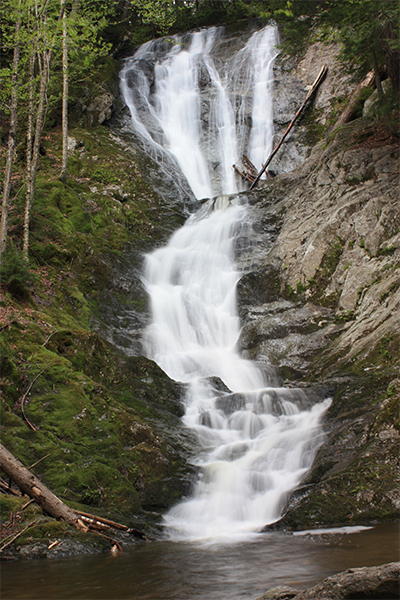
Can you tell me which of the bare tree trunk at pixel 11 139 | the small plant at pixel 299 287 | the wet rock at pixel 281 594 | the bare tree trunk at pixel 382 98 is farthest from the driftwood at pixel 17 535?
the bare tree trunk at pixel 382 98

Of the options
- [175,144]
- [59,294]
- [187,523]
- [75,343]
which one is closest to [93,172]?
[175,144]

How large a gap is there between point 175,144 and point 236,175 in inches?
161

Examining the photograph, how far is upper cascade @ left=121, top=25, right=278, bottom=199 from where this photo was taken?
77.5 feet

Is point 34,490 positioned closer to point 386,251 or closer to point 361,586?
point 361,586

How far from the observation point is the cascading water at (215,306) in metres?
7.30

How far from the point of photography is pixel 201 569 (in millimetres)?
4402

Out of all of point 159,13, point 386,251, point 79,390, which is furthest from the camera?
point 159,13

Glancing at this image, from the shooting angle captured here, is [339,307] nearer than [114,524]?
No

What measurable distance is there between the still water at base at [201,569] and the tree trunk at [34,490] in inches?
26.1

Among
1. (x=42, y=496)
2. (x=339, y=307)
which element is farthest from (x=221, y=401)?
(x=42, y=496)

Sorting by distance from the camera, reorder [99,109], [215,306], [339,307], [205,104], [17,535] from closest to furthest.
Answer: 1. [17,535]
2. [339,307]
3. [215,306]
4. [99,109]
5. [205,104]

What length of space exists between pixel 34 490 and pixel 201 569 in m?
2.24

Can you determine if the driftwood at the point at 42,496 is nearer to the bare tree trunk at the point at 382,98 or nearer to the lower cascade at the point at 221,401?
the lower cascade at the point at 221,401

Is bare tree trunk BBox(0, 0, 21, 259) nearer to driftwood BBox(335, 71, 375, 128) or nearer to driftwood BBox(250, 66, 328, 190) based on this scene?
driftwood BBox(250, 66, 328, 190)
